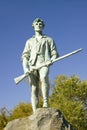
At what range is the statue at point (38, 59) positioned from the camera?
13164 millimetres

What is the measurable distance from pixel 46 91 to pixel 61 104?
28.0 metres

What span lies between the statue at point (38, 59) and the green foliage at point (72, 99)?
26.4 metres

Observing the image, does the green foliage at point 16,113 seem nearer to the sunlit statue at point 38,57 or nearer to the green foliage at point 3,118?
the green foliage at point 3,118

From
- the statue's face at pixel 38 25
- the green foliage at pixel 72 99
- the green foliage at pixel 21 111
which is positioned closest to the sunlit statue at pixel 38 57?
the statue's face at pixel 38 25

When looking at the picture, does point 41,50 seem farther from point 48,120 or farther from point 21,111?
point 21,111

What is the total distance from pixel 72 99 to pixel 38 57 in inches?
1155

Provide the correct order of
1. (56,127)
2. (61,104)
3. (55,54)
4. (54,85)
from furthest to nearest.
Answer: (54,85)
(61,104)
(55,54)
(56,127)

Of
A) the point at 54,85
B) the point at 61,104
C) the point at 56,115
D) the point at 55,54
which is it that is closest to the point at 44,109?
the point at 56,115

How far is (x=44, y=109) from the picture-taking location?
12602 millimetres

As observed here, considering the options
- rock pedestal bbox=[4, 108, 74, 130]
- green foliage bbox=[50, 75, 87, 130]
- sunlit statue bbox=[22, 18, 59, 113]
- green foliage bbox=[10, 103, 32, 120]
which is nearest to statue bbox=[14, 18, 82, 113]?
sunlit statue bbox=[22, 18, 59, 113]

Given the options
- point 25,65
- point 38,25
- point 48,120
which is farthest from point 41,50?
point 48,120

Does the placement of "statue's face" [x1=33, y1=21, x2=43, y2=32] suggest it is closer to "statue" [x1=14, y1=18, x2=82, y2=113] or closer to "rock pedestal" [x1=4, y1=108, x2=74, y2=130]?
"statue" [x1=14, y1=18, x2=82, y2=113]

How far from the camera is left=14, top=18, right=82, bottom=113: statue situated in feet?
43.2

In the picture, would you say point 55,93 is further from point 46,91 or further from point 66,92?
point 46,91
